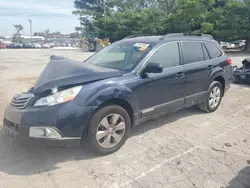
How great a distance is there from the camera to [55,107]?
2.91m

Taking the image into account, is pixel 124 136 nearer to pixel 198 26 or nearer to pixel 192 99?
pixel 192 99

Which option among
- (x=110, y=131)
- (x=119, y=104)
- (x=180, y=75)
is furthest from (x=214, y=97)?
(x=110, y=131)

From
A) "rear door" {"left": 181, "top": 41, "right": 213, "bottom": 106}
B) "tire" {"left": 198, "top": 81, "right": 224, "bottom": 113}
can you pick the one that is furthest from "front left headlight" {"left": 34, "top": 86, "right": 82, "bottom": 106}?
"tire" {"left": 198, "top": 81, "right": 224, "bottom": 113}

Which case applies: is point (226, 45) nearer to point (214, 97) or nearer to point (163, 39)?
point (214, 97)

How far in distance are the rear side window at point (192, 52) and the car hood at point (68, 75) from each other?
1516mm

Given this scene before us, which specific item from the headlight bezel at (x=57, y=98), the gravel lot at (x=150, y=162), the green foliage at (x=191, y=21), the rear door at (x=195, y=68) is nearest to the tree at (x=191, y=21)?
the green foliage at (x=191, y=21)

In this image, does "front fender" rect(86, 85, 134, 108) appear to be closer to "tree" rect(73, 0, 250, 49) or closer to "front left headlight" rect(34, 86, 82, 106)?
"front left headlight" rect(34, 86, 82, 106)

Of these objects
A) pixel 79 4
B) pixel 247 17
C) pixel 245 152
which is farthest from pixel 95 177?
pixel 79 4

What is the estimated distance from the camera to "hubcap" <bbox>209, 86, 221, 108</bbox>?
509cm

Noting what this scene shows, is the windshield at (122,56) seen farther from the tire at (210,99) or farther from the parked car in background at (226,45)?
the parked car in background at (226,45)

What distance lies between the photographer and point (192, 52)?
460 centimetres

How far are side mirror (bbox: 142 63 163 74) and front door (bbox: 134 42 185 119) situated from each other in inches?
5.1

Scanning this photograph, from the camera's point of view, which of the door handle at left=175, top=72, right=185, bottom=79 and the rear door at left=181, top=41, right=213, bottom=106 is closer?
the door handle at left=175, top=72, right=185, bottom=79

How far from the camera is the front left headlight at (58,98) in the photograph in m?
2.95
